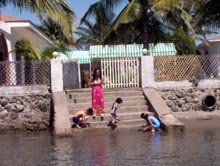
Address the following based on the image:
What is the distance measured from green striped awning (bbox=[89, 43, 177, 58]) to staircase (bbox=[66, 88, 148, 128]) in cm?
1226

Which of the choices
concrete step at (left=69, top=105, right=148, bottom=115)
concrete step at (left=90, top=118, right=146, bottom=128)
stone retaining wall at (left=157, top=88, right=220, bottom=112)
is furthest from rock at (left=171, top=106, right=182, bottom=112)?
concrete step at (left=90, top=118, right=146, bottom=128)

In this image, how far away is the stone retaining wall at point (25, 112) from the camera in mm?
17875

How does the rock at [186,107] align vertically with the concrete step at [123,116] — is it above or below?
above

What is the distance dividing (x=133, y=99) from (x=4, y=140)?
5119mm

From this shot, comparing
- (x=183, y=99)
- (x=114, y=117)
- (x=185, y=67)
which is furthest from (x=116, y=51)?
(x=114, y=117)

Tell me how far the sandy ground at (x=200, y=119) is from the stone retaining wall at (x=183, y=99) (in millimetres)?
372

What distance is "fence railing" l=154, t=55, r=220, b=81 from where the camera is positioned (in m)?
19.8

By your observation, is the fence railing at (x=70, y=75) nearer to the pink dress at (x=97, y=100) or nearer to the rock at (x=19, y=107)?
the rock at (x=19, y=107)

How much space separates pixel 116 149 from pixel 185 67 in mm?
8771

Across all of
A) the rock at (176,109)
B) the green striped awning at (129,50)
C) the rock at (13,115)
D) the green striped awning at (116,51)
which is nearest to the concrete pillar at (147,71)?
the rock at (176,109)

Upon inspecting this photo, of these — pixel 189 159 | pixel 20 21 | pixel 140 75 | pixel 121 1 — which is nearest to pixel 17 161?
A: pixel 189 159

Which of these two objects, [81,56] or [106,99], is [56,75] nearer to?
[106,99]

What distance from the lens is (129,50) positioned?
33.1 metres

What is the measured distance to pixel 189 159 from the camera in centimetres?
1025
